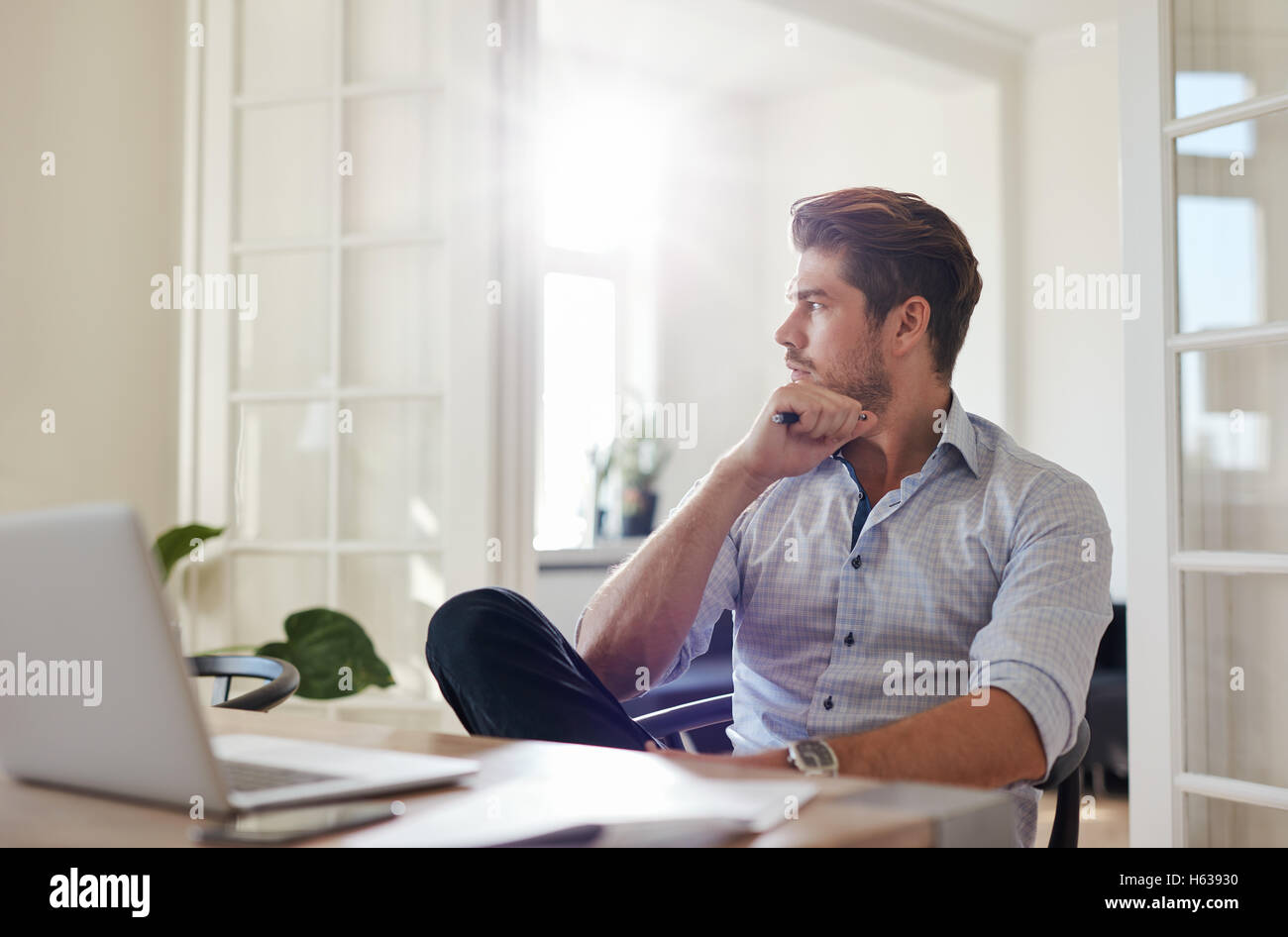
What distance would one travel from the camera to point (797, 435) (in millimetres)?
1627

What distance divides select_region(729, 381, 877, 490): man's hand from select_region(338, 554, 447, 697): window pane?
4.08ft

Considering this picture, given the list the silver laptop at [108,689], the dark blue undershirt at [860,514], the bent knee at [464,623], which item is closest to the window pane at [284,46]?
the dark blue undershirt at [860,514]

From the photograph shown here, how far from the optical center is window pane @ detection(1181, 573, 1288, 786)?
6.56ft

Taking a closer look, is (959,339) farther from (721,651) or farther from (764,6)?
(764,6)

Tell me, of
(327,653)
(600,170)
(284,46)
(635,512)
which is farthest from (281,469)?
(600,170)

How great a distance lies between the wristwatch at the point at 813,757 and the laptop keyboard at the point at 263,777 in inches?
18.0

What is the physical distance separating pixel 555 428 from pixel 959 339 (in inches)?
135

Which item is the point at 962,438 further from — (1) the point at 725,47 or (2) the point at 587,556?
(1) the point at 725,47

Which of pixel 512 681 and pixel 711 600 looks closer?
pixel 512 681

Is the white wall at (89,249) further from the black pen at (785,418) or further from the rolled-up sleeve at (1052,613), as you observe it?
the rolled-up sleeve at (1052,613)

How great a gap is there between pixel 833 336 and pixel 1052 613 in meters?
0.57

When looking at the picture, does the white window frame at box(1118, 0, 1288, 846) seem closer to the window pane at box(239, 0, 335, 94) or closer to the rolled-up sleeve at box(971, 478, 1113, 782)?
the rolled-up sleeve at box(971, 478, 1113, 782)

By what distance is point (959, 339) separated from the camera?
1.76m

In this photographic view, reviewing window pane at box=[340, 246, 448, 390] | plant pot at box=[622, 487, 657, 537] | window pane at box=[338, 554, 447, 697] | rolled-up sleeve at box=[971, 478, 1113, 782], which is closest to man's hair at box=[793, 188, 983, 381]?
rolled-up sleeve at box=[971, 478, 1113, 782]
